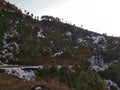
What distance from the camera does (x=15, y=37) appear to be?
95.8m

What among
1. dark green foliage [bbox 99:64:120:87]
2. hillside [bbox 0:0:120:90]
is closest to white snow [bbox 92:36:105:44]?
hillside [bbox 0:0:120:90]

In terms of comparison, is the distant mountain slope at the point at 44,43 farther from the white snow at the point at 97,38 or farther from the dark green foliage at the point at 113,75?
the dark green foliage at the point at 113,75

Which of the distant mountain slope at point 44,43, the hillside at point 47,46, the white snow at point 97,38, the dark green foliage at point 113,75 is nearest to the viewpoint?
the dark green foliage at point 113,75

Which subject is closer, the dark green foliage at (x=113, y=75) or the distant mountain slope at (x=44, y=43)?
the dark green foliage at (x=113, y=75)

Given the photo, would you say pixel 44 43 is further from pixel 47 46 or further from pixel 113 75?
pixel 113 75

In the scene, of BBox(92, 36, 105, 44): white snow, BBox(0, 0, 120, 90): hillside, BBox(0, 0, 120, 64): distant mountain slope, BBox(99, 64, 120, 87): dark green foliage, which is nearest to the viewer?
BBox(99, 64, 120, 87): dark green foliage

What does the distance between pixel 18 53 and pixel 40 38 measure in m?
22.9

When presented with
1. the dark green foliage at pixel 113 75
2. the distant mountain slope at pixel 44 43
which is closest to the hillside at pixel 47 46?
the distant mountain slope at pixel 44 43

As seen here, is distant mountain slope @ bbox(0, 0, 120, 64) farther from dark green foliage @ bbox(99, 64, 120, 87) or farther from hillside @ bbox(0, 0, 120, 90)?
dark green foliage @ bbox(99, 64, 120, 87)

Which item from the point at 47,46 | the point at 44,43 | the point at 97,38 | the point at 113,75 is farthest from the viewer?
the point at 97,38

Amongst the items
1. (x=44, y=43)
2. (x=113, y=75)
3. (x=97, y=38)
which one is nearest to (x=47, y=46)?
(x=44, y=43)

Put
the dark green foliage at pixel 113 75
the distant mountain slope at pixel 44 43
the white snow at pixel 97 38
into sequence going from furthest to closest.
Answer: the white snow at pixel 97 38 < the distant mountain slope at pixel 44 43 < the dark green foliage at pixel 113 75

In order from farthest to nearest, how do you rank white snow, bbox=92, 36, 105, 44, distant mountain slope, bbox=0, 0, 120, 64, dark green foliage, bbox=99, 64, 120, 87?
white snow, bbox=92, 36, 105, 44 < distant mountain slope, bbox=0, 0, 120, 64 < dark green foliage, bbox=99, 64, 120, 87

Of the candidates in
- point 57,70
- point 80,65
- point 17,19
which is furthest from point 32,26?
point 80,65
